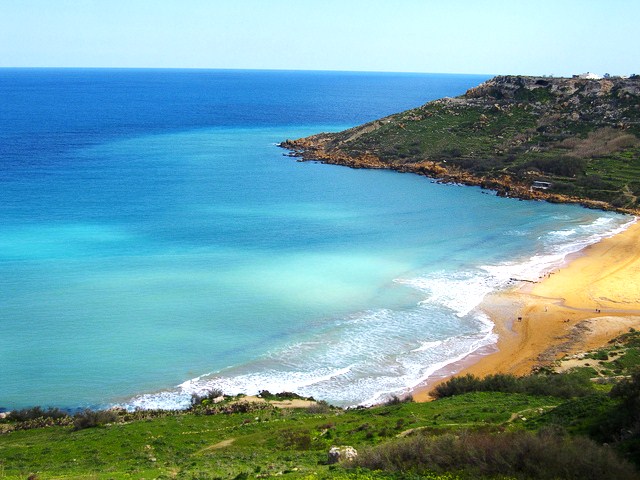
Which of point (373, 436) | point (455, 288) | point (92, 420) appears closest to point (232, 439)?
point (373, 436)

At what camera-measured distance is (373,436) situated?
19.0 m

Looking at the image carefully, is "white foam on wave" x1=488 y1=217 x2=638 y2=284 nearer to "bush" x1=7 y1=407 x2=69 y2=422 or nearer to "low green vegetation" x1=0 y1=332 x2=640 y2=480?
"low green vegetation" x1=0 y1=332 x2=640 y2=480

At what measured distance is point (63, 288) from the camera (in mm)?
35938

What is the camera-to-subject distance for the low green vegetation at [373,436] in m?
13.5

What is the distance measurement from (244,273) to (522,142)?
55336 millimetres

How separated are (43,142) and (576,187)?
73918 millimetres

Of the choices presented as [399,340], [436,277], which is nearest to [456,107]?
[436,277]

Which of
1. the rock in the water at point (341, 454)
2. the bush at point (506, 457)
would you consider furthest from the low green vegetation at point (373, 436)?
the rock in the water at point (341, 454)

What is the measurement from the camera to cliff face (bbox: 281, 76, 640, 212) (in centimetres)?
6975

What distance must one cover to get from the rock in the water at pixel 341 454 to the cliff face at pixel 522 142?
54331 mm

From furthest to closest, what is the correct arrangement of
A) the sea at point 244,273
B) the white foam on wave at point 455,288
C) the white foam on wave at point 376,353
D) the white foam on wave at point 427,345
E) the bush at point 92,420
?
the white foam on wave at point 455,288, the white foam on wave at point 427,345, the sea at point 244,273, the white foam on wave at point 376,353, the bush at point 92,420

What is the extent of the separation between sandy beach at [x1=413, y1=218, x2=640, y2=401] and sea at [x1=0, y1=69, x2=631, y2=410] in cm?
101

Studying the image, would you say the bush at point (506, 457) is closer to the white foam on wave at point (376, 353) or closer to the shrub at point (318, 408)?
the shrub at point (318, 408)

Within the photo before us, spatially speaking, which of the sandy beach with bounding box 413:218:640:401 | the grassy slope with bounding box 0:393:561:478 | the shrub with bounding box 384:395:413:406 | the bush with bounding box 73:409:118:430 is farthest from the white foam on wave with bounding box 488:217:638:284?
the bush with bounding box 73:409:118:430
